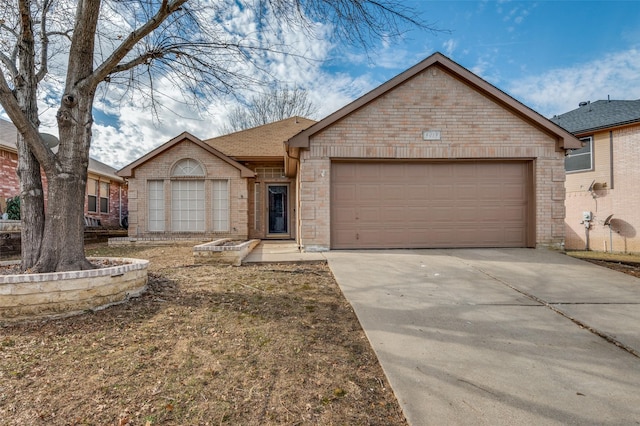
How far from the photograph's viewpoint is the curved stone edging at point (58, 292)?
337 cm

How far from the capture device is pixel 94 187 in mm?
16047

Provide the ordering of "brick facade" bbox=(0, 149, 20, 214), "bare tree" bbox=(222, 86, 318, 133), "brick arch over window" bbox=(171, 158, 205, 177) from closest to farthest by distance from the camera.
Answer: "brick facade" bbox=(0, 149, 20, 214), "brick arch over window" bbox=(171, 158, 205, 177), "bare tree" bbox=(222, 86, 318, 133)

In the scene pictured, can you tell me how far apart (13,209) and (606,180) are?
23.2m

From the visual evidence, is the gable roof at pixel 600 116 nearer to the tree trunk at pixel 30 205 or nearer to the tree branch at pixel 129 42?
the tree branch at pixel 129 42

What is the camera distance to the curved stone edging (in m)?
3.37

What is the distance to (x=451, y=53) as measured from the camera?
25.8ft

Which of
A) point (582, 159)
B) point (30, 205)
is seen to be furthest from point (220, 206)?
point (582, 159)

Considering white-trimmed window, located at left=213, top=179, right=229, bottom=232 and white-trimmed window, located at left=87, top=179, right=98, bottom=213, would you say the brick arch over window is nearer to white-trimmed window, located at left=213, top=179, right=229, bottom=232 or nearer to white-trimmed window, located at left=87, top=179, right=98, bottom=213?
white-trimmed window, located at left=213, top=179, right=229, bottom=232

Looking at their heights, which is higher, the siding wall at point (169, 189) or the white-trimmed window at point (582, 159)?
the white-trimmed window at point (582, 159)

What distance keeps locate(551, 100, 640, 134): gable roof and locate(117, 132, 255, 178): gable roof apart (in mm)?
15051

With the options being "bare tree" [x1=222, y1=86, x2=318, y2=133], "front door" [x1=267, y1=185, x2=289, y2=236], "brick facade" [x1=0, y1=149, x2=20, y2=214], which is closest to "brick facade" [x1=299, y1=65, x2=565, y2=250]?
"front door" [x1=267, y1=185, x2=289, y2=236]

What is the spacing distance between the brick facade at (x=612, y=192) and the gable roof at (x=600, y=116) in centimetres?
38

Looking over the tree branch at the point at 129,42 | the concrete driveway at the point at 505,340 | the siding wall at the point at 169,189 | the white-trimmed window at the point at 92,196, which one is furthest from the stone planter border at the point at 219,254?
the white-trimmed window at the point at 92,196

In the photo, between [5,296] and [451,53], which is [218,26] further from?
[451,53]
